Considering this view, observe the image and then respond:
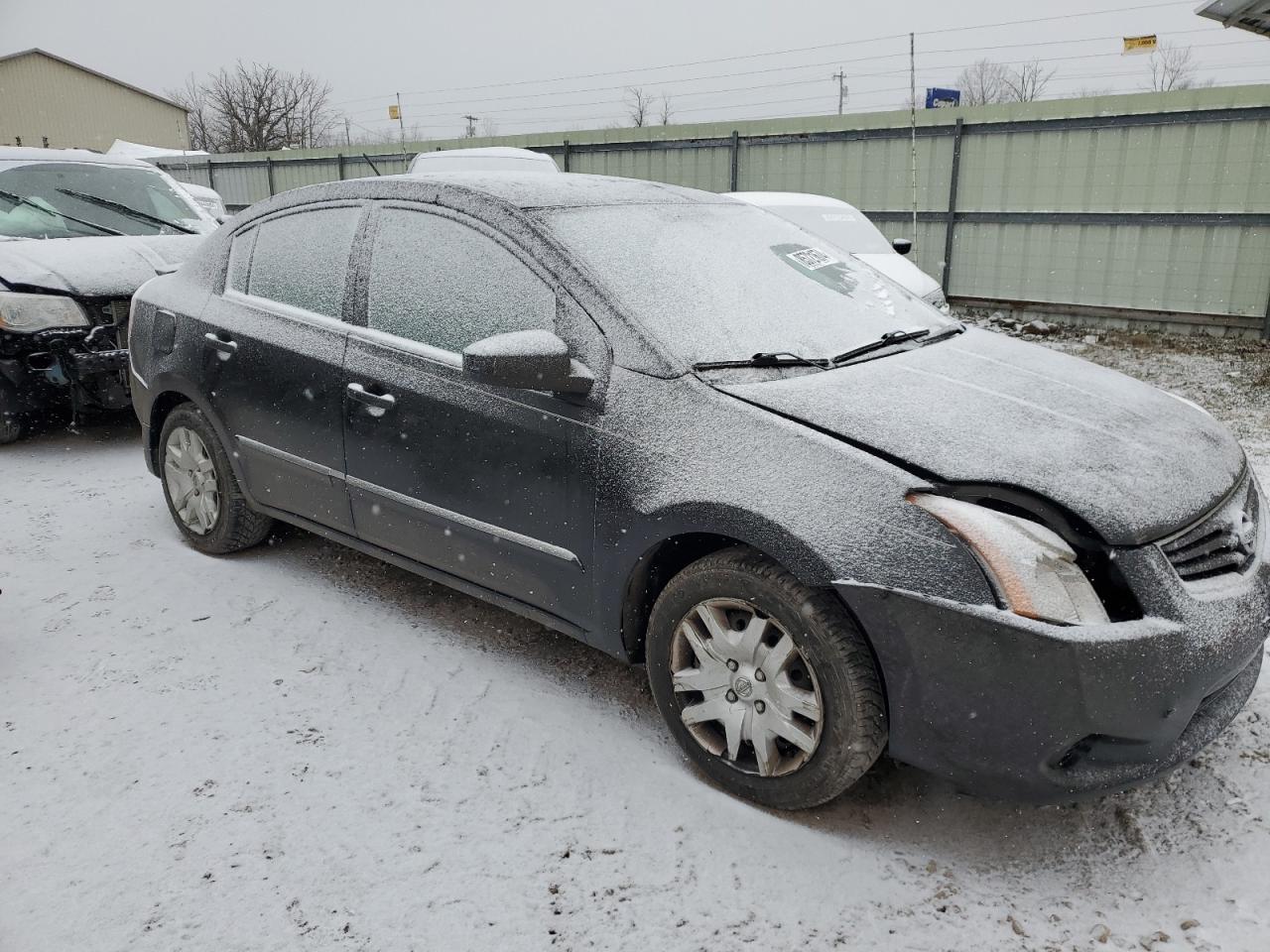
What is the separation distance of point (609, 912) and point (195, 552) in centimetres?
299

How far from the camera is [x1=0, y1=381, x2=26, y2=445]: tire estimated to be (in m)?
5.86

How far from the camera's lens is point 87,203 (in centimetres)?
Answer: 666

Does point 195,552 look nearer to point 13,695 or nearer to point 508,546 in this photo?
point 13,695

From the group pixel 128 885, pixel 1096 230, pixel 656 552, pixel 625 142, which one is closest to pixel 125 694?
pixel 128 885

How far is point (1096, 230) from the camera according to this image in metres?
11.3

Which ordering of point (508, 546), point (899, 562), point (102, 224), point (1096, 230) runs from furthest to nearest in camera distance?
point (1096, 230) < point (102, 224) < point (508, 546) < point (899, 562)

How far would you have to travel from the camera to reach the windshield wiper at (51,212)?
6.42m

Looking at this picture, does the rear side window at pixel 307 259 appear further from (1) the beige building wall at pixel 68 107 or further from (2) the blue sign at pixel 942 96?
(1) the beige building wall at pixel 68 107

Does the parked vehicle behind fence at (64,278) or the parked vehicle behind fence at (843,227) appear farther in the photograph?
the parked vehicle behind fence at (843,227)

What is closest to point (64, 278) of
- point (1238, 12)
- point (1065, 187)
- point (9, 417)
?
point (9, 417)

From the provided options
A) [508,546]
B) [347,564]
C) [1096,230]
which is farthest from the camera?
[1096,230]

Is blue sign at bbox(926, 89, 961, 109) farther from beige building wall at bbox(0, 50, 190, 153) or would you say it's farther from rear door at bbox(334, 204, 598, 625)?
beige building wall at bbox(0, 50, 190, 153)

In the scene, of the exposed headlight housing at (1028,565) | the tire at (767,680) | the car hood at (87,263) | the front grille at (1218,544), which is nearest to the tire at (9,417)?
the car hood at (87,263)

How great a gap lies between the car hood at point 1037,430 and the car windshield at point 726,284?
8.4 inches
